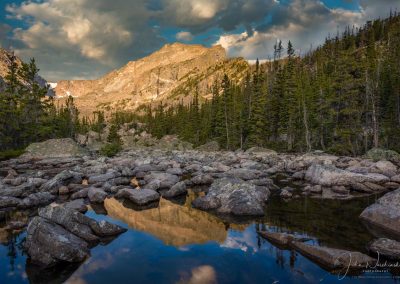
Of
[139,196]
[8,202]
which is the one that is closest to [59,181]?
[8,202]

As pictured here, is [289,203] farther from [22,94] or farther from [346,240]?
[22,94]

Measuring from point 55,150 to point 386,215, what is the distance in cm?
4037

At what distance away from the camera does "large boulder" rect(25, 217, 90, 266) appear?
7.07 m

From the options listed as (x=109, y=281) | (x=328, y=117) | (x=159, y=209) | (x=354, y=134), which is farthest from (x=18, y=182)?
(x=328, y=117)

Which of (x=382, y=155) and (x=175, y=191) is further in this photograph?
(x=382, y=155)

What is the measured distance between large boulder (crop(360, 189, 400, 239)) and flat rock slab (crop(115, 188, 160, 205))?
8.42 metres

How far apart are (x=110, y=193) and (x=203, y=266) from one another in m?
9.29

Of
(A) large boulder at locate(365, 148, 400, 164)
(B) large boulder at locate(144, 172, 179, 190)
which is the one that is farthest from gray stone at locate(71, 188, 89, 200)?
(A) large boulder at locate(365, 148, 400, 164)

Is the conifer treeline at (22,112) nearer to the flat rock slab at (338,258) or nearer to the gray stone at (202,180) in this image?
the gray stone at (202,180)

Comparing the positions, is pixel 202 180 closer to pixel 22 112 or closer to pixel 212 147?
pixel 212 147

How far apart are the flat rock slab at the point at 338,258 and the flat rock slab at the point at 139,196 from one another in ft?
24.7

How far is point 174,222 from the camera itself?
1037 cm

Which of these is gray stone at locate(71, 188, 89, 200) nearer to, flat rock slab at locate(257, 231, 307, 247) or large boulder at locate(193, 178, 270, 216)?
large boulder at locate(193, 178, 270, 216)

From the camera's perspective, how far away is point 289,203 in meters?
12.7
